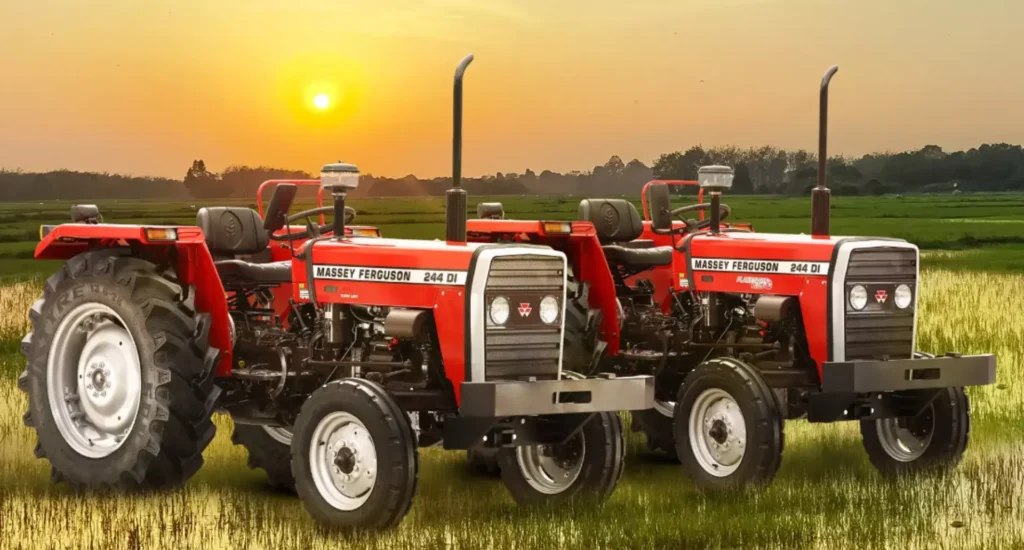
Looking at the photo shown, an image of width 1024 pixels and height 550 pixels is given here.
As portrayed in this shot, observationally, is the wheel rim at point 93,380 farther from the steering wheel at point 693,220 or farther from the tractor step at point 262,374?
the steering wheel at point 693,220

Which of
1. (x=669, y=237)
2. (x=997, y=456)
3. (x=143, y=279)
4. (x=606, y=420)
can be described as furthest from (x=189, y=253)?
(x=997, y=456)

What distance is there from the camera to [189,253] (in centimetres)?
832

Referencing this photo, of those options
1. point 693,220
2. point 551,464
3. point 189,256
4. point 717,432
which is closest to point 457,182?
point 551,464

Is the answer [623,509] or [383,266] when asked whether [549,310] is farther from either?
[623,509]

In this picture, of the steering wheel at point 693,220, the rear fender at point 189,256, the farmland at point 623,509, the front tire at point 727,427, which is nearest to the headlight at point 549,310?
the farmland at point 623,509

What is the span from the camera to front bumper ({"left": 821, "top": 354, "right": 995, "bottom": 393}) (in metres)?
8.59

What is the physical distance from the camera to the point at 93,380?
27.8 feet

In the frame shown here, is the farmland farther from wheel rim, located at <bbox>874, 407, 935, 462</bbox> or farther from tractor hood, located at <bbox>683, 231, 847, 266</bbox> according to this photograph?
tractor hood, located at <bbox>683, 231, 847, 266</bbox>

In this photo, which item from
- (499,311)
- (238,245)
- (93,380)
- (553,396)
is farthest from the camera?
(238,245)

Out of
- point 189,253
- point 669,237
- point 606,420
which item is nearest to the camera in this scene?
point 606,420

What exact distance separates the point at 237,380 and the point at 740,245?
320cm

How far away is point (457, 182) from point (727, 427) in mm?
2181

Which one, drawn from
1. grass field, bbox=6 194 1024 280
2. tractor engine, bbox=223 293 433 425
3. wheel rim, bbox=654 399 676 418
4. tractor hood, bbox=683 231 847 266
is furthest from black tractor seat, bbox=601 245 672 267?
grass field, bbox=6 194 1024 280

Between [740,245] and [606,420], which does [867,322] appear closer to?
[740,245]
